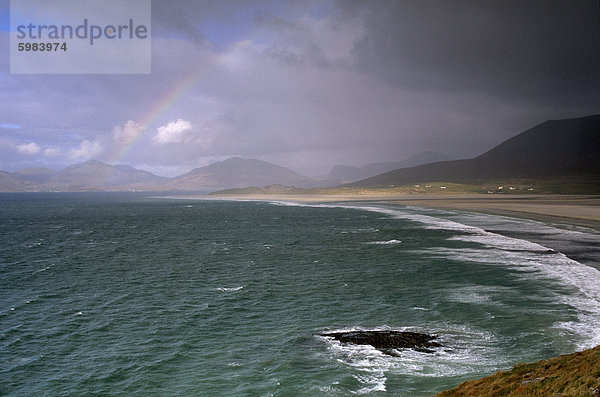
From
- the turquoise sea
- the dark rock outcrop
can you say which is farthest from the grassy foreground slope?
the dark rock outcrop

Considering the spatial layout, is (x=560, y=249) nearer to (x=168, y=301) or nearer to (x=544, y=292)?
(x=544, y=292)

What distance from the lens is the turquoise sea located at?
18.5m

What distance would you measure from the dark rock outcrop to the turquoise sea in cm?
68

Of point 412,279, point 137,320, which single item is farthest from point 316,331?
point 412,279

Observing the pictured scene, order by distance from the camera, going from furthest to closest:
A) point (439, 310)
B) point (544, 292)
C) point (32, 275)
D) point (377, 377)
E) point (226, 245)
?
point (226, 245)
point (32, 275)
point (544, 292)
point (439, 310)
point (377, 377)

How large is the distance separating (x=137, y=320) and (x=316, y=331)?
12.3 m

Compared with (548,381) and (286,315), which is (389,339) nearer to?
(286,315)

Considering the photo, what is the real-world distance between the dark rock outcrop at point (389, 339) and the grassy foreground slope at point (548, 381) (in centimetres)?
521

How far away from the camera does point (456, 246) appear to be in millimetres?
54125

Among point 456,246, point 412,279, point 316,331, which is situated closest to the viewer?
point 316,331

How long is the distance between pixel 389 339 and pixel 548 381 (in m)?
9.38

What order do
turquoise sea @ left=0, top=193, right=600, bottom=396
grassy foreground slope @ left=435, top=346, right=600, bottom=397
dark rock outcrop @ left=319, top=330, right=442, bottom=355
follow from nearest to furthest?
grassy foreground slope @ left=435, top=346, right=600, bottom=397, turquoise sea @ left=0, top=193, right=600, bottom=396, dark rock outcrop @ left=319, top=330, right=442, bottom=355

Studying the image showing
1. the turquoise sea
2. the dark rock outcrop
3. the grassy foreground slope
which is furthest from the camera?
the dark rock outcrop

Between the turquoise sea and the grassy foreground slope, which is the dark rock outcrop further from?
the grassy foreground slope
